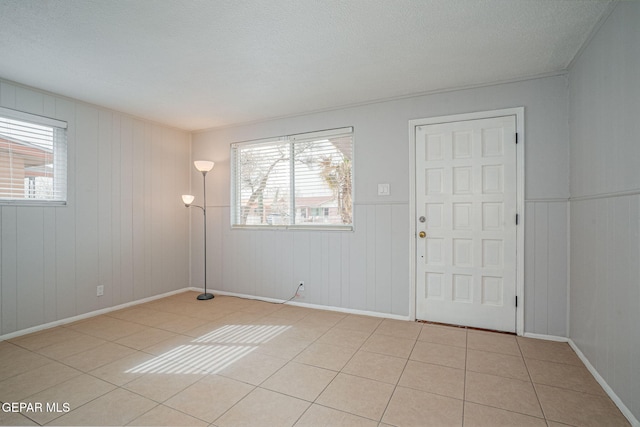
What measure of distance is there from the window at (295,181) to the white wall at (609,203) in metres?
2.14

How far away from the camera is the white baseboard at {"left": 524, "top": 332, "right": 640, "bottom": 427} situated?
1.70 m

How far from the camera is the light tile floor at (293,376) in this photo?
178cm

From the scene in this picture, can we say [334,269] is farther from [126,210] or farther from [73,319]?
[73,319]

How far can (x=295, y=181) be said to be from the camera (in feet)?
13.3

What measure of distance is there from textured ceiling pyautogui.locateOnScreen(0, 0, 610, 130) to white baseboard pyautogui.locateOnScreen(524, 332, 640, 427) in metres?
2.42

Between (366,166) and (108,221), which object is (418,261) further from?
(108,221)

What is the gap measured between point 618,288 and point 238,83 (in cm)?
339

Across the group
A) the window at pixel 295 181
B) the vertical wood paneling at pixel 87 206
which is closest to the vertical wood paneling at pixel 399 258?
the window at pixel 295 181

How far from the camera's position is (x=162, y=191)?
14.3ft

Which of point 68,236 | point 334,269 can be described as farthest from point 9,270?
point 334,269

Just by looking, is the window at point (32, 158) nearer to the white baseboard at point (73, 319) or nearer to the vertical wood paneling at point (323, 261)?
the white baseboard at point (73, 319)

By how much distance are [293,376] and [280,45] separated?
8.20 ft

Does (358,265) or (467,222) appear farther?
(358,265)

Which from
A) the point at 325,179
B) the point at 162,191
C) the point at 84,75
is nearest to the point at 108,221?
the point at 162,191
